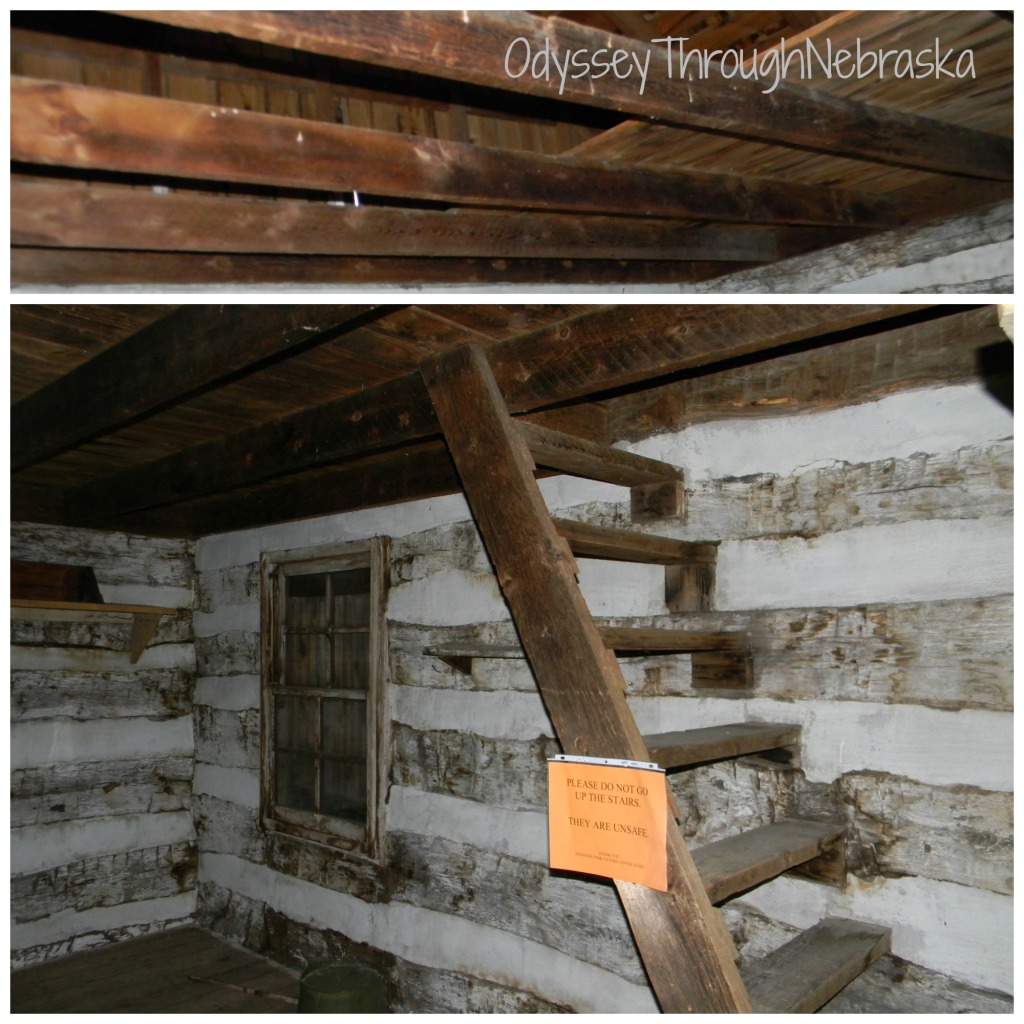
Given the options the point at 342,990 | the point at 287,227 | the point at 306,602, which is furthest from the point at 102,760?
the point at 287,227

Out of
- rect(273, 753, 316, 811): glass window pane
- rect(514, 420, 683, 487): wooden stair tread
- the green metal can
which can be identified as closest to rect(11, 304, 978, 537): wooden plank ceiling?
rect(514, 420, 683, 487): wooden stair tread

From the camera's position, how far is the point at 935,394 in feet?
8.16

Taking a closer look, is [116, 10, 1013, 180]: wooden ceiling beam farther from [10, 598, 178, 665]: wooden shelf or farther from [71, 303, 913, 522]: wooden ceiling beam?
[10, 598, 178, 665]: wooden shelf

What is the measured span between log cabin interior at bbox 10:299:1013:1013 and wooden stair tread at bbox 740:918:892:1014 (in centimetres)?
1

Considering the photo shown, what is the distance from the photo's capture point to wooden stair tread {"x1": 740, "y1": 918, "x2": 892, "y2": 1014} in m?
1.95

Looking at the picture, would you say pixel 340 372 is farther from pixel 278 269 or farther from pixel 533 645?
pixel 533 645

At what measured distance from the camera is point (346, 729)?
4398 millimetres

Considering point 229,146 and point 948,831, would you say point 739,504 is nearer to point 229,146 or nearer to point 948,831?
point 948,831

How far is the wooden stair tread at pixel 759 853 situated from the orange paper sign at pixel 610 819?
0.18m

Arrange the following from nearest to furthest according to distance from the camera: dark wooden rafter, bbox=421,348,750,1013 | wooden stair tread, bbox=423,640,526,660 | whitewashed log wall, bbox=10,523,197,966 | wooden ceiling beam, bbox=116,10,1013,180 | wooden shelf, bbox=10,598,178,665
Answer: wooden ceiling beam, bbox=116,10,1013,180, dark wooden rafter, bbox=421,348,750,1013, wooden stair tread, bbox=423,640,526,660, wooden shelf, bbox=10,598,178,665, whitewashed log wall, bbox=10,523,197,966

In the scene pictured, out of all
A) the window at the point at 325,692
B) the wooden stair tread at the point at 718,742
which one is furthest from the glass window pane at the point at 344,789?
the wooden stair tread at the point at 718,742

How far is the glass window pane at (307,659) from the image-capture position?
456 cm

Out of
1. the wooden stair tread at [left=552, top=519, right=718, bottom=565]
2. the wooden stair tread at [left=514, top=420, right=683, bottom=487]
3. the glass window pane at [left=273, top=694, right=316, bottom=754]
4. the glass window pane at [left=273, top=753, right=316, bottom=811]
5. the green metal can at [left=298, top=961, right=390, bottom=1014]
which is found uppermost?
the wooden stair tread at [left=514, top=420, right=683, bottom=487]

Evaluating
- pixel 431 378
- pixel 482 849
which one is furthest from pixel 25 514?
pixel 431 378
